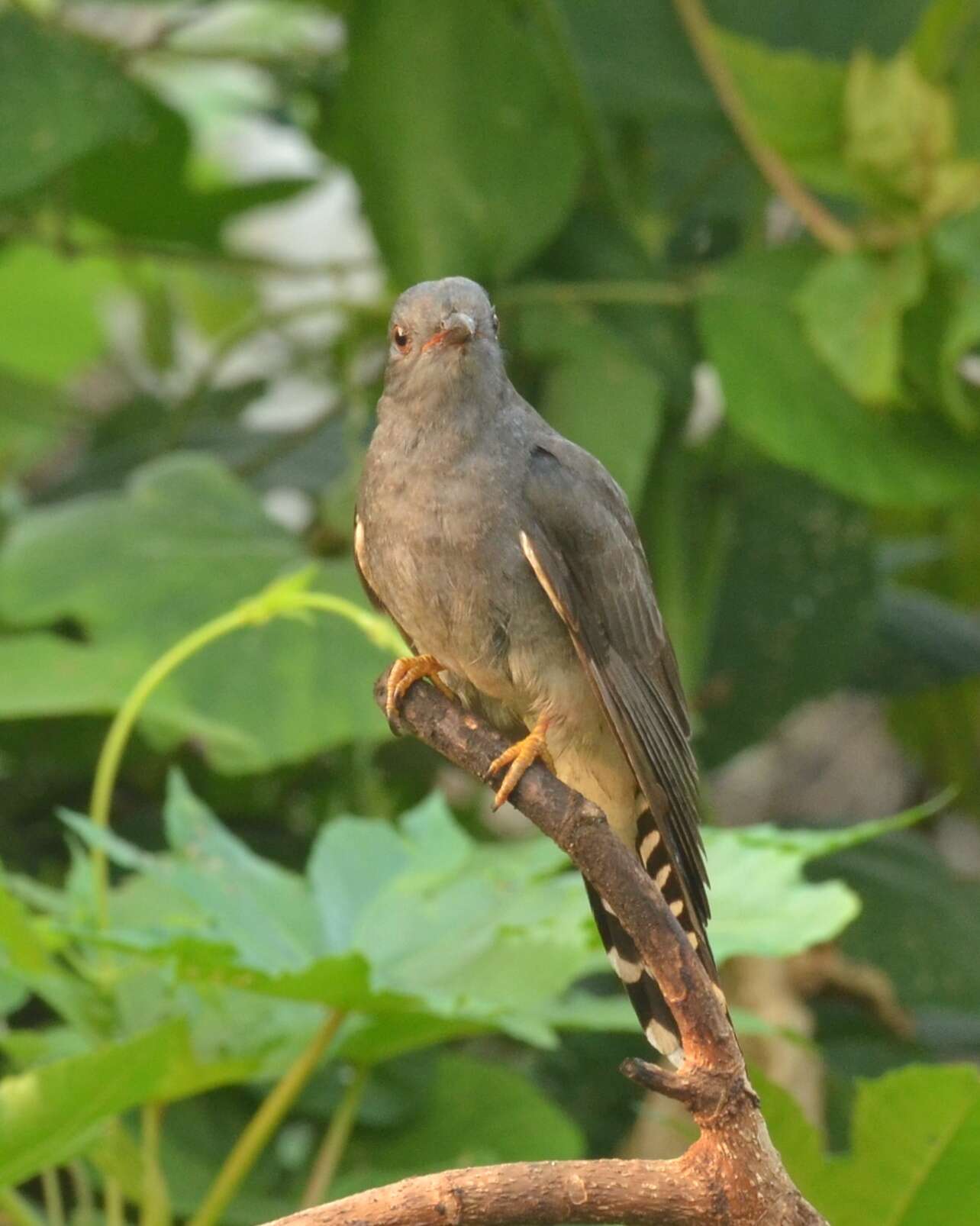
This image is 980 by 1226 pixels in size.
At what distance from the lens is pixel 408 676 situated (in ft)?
6.67

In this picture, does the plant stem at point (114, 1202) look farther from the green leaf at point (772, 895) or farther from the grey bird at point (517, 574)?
the green leaf at point (772, 895)

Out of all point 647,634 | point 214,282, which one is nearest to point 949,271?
point 647,634

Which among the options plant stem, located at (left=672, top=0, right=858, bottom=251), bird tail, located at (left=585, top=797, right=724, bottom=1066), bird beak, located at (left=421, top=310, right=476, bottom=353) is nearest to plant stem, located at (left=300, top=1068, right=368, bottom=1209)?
bird tail, located at (left=585, top=797, right=724, bottom=1066)

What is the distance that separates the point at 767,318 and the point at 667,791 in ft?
4.92

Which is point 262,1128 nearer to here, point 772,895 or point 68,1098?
point 68,1098

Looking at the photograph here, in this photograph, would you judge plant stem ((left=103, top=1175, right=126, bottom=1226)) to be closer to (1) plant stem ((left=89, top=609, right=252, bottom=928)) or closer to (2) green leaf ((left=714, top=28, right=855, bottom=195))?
(1) plant stem ((left=89, top=609, right=252, bottom=928))

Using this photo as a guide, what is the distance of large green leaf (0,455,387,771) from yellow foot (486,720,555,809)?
868 millimetres

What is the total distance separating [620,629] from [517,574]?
0.17 m

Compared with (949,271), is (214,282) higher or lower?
lower

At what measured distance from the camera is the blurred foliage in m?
2.21

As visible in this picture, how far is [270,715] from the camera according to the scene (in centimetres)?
296

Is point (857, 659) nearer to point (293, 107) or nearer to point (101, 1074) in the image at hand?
point (293, 107)

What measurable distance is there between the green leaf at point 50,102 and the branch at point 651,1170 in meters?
2.14

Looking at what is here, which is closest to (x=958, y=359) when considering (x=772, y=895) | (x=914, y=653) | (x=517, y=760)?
(x=914, y=653)
